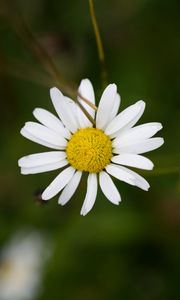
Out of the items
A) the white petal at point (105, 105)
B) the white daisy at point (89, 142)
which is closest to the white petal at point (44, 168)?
the white daisy at point (89, 142)

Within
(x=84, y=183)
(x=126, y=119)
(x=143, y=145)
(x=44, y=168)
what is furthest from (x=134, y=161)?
(x=84, y=183)

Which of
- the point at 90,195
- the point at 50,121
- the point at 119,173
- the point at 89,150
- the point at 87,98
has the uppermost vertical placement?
the point at 87,98

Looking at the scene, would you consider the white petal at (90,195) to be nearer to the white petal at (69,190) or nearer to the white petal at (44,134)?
the white petal at (69,190)

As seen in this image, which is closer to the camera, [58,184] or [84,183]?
[58,184]

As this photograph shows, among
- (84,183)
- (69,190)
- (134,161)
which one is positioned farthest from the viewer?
(84,183)

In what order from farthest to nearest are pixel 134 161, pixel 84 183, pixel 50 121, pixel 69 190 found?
1. pixel 84 183
2. pixel 50 121
3. pixel 69 190
4. pixel 134 161

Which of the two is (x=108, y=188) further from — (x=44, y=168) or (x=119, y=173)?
(x=44, y=168)

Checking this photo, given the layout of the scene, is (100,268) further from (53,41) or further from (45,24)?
(45,24)
